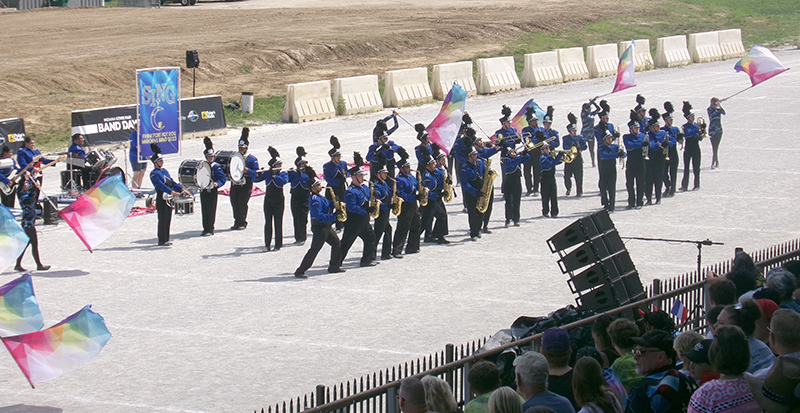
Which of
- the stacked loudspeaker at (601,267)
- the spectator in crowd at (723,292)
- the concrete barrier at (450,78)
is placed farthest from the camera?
the concrete barrier at (450,78)

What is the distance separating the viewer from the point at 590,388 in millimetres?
6074

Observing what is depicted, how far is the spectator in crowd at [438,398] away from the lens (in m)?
5.95

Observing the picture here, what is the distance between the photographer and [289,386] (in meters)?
10.5

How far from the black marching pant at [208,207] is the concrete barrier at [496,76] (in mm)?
20233

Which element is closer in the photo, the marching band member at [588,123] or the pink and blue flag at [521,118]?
the pink and blue flag at [521,118]

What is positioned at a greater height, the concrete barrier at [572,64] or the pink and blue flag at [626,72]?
the concrete barrier at [572,64]

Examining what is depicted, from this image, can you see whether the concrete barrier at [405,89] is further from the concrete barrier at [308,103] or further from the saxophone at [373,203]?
the saxophone at [373,203]

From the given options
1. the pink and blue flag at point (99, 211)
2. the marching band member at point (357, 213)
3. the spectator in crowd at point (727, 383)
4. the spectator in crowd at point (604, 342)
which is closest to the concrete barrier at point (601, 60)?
the marching band member at point (357, 213)

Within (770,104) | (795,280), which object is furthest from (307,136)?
(795,280)

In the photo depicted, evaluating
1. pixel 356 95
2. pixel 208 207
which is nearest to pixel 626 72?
pixel 208 207

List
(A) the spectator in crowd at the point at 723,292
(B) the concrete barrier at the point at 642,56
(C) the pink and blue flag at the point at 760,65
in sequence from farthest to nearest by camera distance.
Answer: (B) the concrete barrier at the point at 642,56, (C) the pink and blue flag at the point at 760,65, (A) the spectator in crowd at the point at 723,292

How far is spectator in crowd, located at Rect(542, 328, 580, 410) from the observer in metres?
6.78

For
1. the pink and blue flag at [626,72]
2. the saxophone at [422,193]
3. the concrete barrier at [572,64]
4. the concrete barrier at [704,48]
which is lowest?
the saxophone at [422,193]

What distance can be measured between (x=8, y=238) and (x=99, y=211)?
2967 mm
